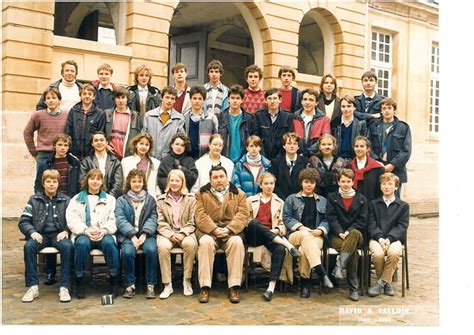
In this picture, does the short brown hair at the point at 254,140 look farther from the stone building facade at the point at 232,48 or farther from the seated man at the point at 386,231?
the stone building facade at the point at 232,48

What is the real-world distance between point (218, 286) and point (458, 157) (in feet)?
9.28

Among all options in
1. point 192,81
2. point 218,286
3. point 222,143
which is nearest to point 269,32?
point 192,81

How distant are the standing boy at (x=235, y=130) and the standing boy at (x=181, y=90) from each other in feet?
2.05

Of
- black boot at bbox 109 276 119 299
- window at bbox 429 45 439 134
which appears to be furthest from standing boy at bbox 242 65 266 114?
window at bbox 429 45 439 134

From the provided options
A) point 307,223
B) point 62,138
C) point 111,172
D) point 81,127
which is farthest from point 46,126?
point 307,223

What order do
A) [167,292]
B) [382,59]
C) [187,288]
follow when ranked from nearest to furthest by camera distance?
[167,292] < [187,288] < [382,59]

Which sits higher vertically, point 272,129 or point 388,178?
point 272,129

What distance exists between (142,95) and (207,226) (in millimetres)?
2164

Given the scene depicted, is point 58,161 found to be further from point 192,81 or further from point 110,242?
point 192,81

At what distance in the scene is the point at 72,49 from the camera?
440 inches

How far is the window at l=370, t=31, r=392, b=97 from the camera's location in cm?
1634

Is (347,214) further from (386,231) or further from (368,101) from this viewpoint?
(368,101)

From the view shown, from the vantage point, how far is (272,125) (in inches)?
266

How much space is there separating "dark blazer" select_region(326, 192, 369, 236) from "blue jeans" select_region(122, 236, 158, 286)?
191 cm
